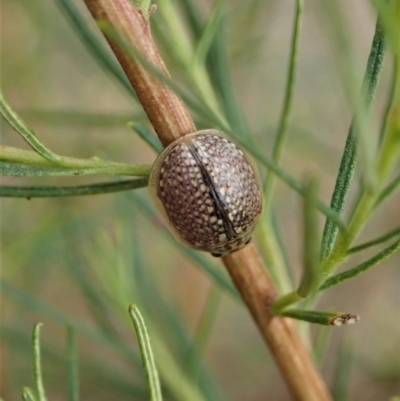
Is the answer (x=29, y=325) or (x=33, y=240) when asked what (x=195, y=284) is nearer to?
(x=29, y=325)

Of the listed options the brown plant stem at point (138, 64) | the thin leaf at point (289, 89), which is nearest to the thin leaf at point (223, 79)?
the thin leaf at point (289, 89)

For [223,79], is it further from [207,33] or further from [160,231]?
[160,231]

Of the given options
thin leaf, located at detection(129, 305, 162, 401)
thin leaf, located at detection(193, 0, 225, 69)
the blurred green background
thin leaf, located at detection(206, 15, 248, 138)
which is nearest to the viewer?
thin leaf, located at detection(129, 305, 162, 401)

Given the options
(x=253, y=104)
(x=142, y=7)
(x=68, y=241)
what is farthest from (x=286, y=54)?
(x=142, y=7)

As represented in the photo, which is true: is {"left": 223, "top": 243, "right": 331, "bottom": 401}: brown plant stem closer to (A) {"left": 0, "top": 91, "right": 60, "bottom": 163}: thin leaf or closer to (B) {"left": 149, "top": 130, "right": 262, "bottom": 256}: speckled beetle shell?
(B) {"left": 149, "top": 130, "right": 262, "bottom": 256}: speckled beetle shell

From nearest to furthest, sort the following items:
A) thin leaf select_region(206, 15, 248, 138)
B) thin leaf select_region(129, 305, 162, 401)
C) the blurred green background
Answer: thin leaf select_region(129, 305, 162, 401), thin leaf select_region(206, 15, 248, 138), the blurred green background

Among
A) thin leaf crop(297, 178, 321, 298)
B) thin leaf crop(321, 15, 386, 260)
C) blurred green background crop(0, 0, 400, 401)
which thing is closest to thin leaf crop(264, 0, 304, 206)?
thin leaf crop(321, 15, 386, 260)
